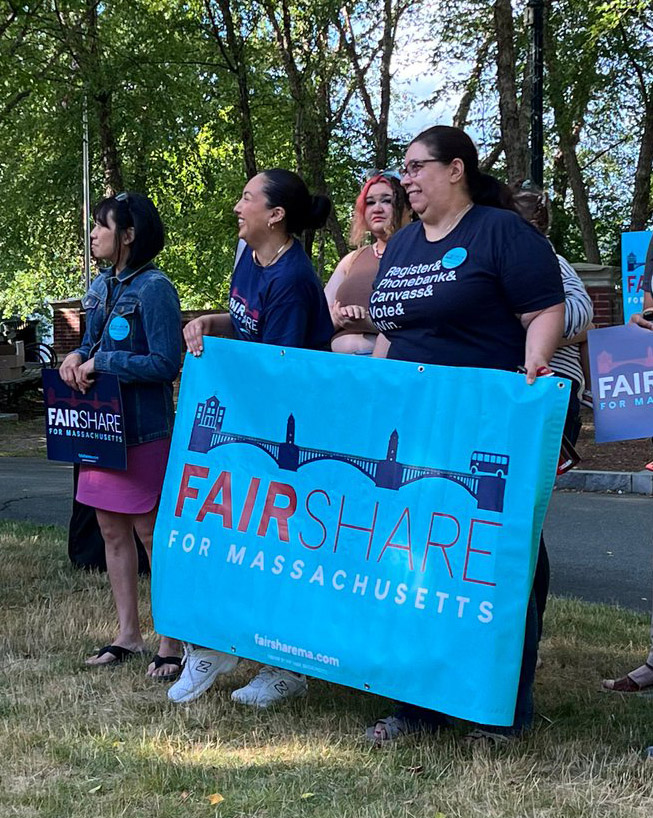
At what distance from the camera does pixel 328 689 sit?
4.11 m

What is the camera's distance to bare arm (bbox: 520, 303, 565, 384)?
3.29 m

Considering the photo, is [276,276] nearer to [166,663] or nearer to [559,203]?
[166,663]

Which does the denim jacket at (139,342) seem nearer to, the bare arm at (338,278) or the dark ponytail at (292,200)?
the dark ponytail at (292,200)

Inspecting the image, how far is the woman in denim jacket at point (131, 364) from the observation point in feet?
14.3

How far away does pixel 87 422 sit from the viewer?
4.46 metres

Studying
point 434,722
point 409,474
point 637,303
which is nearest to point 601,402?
point 409,474

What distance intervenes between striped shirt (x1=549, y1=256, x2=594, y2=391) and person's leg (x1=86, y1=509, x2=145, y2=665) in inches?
75.2

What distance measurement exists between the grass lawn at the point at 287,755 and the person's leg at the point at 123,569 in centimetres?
19

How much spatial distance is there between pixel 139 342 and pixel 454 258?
1.55 meters

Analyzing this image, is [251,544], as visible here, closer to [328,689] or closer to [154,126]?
[328,689]

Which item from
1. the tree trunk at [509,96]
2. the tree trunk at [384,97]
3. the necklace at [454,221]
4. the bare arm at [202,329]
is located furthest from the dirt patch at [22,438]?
the necklace at [454,221]

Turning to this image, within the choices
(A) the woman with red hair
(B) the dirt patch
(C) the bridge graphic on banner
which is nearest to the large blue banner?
(C) the bridge graphic on banner

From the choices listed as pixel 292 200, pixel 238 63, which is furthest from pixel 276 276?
pixel 238 63

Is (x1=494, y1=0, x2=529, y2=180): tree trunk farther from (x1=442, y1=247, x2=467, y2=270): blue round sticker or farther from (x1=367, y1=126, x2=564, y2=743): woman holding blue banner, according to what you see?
(x1=442, y1=247, x2=467, y2=270): blue round sticker
